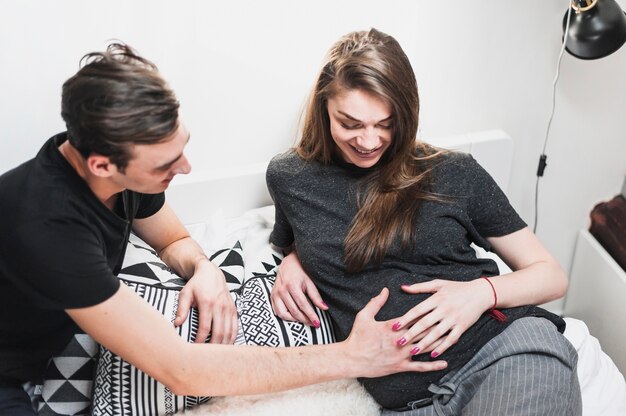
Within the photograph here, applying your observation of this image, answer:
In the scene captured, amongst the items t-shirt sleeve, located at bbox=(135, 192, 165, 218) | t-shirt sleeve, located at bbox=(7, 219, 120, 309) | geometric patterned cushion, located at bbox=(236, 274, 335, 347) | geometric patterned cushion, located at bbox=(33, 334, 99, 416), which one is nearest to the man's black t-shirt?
t-shirt sleeve, located at bbox=(7, 219, 120, 309)

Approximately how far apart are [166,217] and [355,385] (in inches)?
21.6

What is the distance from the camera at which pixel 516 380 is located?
123cm

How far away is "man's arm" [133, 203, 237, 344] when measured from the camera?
1296mm

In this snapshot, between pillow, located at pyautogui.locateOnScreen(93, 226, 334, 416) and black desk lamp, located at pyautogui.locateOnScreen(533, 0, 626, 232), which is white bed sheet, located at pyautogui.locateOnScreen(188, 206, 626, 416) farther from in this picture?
black desk lamp, located at pyautogui.locateOnScreen(533, 0, 626, 232)

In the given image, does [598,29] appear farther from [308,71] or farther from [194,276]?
[194,276]

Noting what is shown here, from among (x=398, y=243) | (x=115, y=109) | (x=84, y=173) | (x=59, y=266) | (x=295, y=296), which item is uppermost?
(x=115, y=109)

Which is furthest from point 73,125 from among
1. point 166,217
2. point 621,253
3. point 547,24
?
point 621,253

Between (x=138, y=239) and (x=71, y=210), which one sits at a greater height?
(x=71, y=210)

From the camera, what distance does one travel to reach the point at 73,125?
1055 mm

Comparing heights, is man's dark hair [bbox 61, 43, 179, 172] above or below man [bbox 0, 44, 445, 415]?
above

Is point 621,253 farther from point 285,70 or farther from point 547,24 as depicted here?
point 285,70

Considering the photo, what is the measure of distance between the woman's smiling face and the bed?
36 cm

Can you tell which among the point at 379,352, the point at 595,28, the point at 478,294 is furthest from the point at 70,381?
the point at 595,28

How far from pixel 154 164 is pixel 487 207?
708 mm
